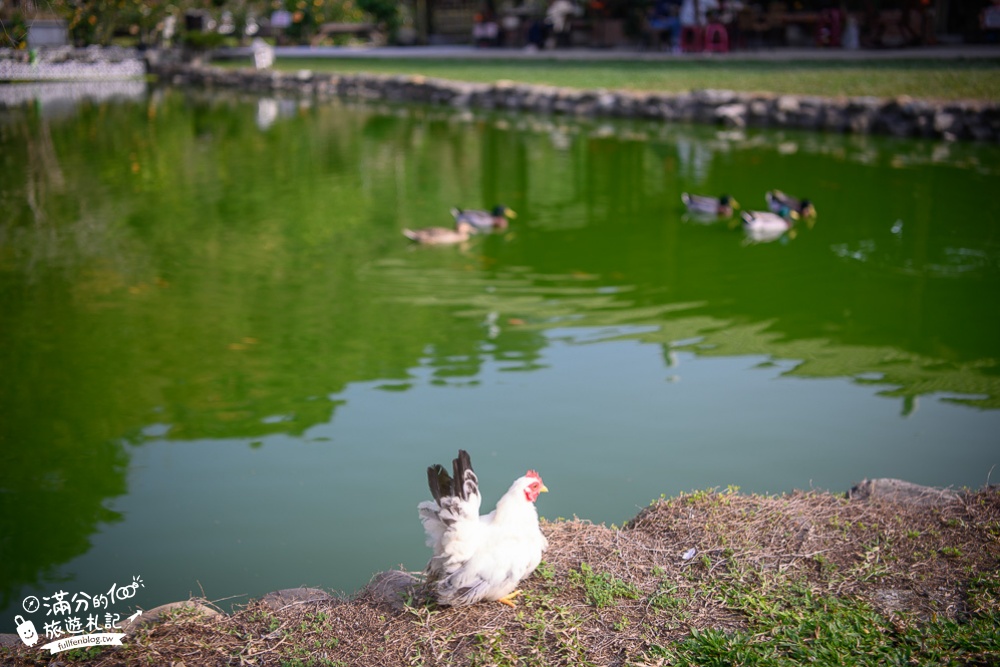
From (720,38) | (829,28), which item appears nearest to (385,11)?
(720,38)

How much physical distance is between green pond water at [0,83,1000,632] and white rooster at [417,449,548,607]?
3.31 ft

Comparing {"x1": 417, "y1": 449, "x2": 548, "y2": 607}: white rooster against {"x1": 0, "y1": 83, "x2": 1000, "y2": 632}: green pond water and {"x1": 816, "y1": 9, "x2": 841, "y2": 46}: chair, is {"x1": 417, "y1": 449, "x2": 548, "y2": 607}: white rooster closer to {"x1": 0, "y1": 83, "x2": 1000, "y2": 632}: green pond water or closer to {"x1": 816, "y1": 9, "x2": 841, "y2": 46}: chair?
{"x1": 0, "y1": 83, "x2": 1000, "y2": 632}: green pond water

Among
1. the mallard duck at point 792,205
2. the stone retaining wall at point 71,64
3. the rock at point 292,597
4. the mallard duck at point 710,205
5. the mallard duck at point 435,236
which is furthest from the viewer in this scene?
the stone retaining wall at point 71,64

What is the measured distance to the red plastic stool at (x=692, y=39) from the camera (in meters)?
22.1

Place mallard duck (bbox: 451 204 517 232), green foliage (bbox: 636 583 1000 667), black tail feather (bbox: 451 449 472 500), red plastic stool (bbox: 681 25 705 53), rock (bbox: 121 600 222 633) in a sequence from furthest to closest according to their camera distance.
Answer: red plastic stool (bbox: 681 25 705 53), mallard duck (bbox: 451 204 517 232), rock (bbox: 121 600 222 633), black tail feather (bbox: 451 449 472 500), green foliage (bbox: 636 583 1000 667)

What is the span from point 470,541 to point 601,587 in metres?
0.55

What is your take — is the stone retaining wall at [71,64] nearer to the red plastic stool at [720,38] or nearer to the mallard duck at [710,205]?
the red plastic stool at [720,38]

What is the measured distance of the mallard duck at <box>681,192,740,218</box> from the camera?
10383mm

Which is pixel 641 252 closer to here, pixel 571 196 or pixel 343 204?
pixel 571 196

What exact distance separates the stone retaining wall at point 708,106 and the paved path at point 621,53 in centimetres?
299

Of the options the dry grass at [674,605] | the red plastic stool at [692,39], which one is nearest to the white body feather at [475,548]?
the dry grass at [674,605]

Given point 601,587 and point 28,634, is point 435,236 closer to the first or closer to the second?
point 601,587

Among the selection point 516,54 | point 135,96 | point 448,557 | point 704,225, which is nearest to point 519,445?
point 448,557

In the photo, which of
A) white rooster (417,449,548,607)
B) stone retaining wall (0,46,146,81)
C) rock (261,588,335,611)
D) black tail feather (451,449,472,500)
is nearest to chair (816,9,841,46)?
white rooster (417,449,548,607)
